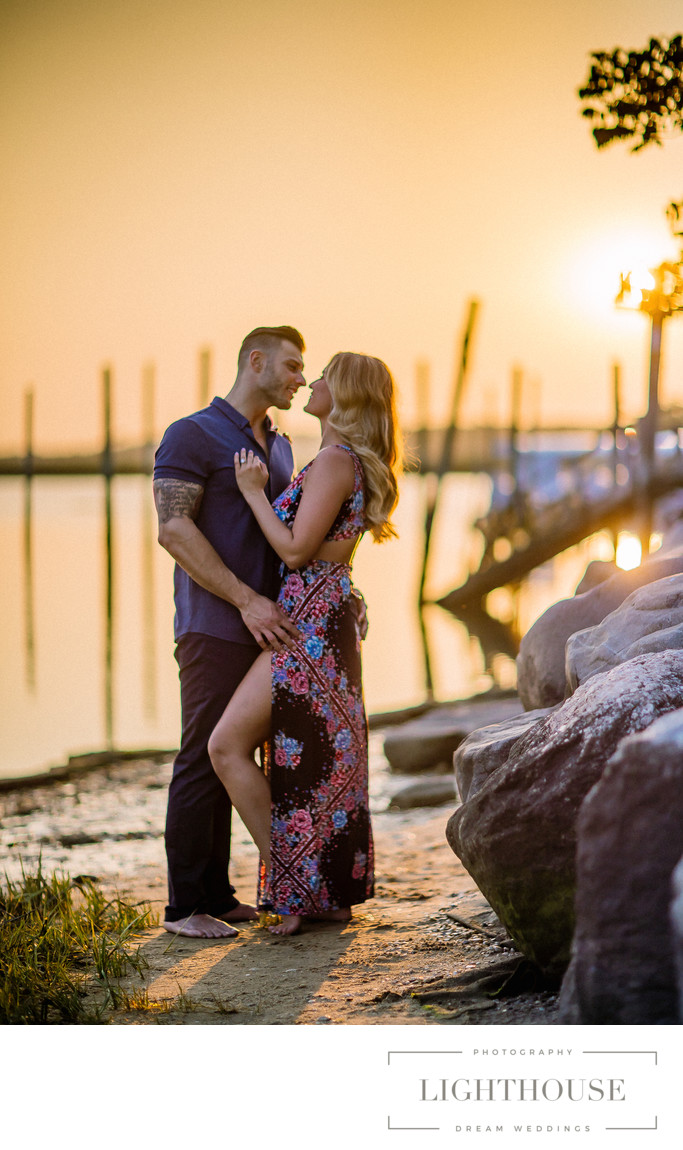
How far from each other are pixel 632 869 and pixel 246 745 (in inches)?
59.0

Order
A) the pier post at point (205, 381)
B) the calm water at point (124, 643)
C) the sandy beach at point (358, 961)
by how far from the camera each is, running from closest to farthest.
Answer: the sandy beach at point (358, 961), the calm water at point (124, 643), the pier post at point (205, 381)

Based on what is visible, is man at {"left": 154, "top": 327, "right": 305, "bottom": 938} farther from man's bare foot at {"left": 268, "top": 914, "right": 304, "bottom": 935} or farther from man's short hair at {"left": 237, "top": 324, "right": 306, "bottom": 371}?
man's bare foot at {"left": 268, "top": 914, "right": 304, "bottom": 935}

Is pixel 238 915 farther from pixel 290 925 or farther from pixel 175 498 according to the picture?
pixel 175 498

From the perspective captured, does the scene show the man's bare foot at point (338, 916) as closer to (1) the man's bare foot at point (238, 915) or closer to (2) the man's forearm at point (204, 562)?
(1) the man's bare foot at point (238, 915)

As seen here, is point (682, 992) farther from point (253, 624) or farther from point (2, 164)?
point (2, 164)

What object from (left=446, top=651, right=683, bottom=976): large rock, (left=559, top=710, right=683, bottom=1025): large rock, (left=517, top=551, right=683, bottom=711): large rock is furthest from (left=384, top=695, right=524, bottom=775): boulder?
(left=559, top=710, right=683, bottom=1025): large rock

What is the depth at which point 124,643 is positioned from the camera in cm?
1242

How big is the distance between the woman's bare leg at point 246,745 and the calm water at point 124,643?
13.0ft

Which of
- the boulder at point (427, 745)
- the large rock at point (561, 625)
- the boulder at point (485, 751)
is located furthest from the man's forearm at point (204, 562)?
the boulder at point (427, 745)

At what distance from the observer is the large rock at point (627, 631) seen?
2988 mm

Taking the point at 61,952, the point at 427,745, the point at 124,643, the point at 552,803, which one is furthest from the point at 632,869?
the point at 124,643

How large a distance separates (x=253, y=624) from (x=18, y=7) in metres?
2.01
